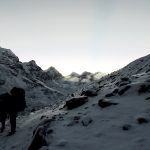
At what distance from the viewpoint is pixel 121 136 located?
10.9 metres

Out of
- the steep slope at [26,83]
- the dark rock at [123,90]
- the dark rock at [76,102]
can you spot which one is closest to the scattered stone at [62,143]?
the dark rock at [76,102]

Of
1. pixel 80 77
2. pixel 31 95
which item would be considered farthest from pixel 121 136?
pixel 80 77

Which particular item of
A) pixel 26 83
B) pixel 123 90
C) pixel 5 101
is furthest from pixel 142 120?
pixel 26 83

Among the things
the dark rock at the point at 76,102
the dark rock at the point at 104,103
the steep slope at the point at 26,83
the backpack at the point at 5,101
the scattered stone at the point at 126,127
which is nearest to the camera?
the scattered stone at the point at 126,127

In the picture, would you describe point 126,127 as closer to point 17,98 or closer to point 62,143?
point 62,143

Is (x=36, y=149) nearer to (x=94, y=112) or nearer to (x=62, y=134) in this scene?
(x=62, y=134)

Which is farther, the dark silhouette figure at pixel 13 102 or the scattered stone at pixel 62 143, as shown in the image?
the dark silhouette figure at pixel 13 102

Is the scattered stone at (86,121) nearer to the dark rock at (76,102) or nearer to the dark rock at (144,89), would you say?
the dark rock at (76,102)

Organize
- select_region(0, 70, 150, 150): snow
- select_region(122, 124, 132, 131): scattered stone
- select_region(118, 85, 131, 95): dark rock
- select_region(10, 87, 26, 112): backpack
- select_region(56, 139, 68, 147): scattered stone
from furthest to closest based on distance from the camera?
1. select_region(10, 87, 26, 112): backpack
2. select_region(118, 85, 131, 95): dark rock
3. select_region(122, 124, 132, 131): scattered stone
4. select_region(56, 139, 68, 147): scattered stone
5. select_region(0, 70, 150, 150): snow

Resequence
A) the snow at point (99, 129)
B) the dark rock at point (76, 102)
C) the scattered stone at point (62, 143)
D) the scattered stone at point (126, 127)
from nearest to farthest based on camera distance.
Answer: the snow at point (99, 129) → the scattered stone at point (62, 143) → the scattered stone at point (126, 127) → the dark rock at point (76, 102)

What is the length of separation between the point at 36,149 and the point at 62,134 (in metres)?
1.28

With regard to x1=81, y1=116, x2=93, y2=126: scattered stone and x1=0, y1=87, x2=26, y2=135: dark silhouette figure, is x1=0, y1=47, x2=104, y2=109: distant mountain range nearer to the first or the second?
x1=0, y1=87, x2=26, y2=135: dark silhouette figure

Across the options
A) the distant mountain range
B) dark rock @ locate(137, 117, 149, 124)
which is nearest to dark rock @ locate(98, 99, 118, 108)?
dark rock @ locate(137, 117, 149, 124)

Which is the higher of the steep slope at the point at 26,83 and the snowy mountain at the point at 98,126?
the steep slope at the point at 26,83
